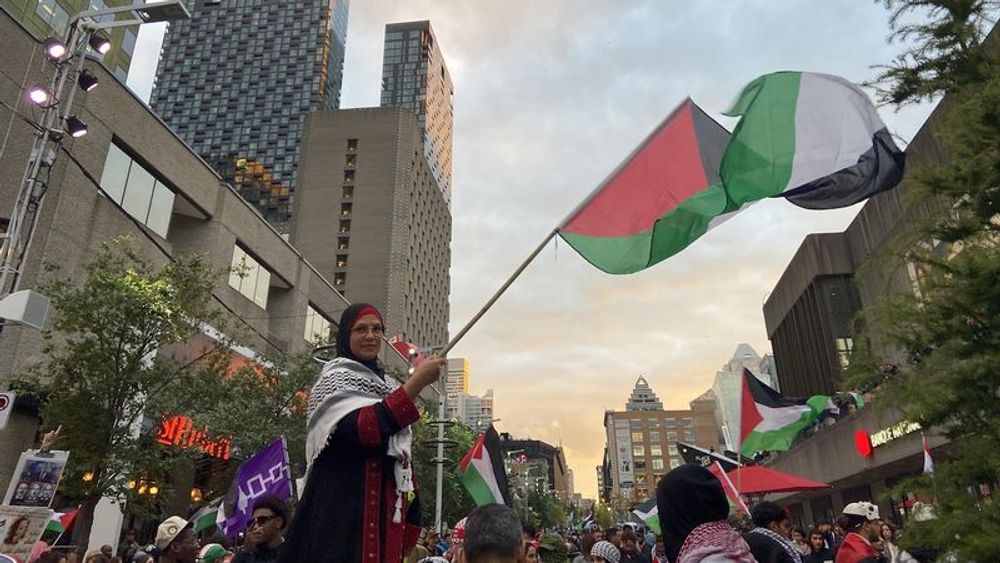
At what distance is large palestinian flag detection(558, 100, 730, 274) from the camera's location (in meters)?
5.29

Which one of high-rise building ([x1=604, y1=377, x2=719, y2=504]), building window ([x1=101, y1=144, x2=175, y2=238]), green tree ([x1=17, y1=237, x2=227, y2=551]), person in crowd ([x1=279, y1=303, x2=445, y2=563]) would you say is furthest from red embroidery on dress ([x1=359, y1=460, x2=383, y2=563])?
high-rise building ([x1=604, y1=377, x2=719, y2=504])

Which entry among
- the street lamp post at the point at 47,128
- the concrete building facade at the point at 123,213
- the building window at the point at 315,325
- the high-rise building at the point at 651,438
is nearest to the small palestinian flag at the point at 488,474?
the street lamp post at the point at 47,128

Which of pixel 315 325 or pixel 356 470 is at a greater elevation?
pixel 315 325

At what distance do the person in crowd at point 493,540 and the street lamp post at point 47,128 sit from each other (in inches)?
412

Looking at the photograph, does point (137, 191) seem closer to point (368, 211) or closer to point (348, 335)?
point (348, 335)

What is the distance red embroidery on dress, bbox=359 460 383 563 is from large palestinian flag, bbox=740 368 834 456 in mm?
12748

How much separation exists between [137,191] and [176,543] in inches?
902

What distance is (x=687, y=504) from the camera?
3301 mm

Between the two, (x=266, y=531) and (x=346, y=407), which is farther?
(x=266, y=531)

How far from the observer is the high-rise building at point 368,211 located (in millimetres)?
67562

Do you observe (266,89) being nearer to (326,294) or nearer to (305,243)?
(305,243)

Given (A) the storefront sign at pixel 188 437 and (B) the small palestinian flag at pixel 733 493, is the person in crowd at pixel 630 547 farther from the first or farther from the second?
(A) the storefront sign at pixel 188 437

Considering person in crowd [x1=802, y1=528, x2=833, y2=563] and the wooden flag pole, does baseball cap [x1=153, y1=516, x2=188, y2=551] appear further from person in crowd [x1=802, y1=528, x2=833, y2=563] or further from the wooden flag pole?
person in crowd [x1=802, y1=528, x2=833, y2=563]

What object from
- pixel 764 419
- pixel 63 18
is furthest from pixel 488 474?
pixel 63 18
